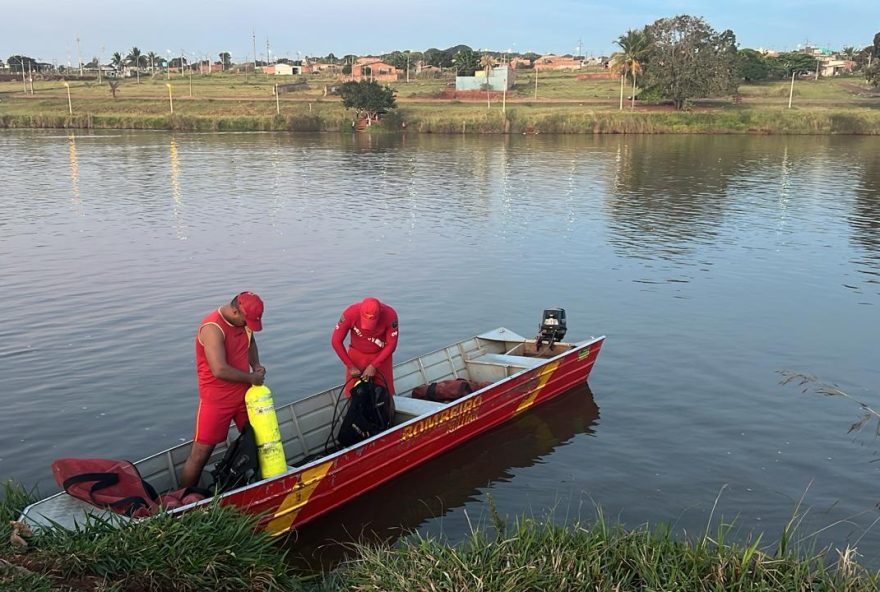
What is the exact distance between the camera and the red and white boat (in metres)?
8.34

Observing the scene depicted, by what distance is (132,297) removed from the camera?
62.4 ft

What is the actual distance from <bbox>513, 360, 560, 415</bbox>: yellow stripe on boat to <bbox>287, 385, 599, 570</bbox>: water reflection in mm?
200

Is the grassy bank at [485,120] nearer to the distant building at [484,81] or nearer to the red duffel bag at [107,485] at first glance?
the distant building at [484,81]

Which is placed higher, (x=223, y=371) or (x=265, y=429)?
(x=223, y=371)

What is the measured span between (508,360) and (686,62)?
76458 millimetres

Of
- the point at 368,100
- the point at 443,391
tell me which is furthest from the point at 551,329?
the point at 368,100

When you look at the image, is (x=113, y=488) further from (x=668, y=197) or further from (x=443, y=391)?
(x=668, y=197)

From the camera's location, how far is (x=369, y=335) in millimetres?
10305

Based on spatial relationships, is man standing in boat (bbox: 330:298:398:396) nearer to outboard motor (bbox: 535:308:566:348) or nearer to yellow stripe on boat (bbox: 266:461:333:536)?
yellow stripe on boat (bbox: 266:461:333:536)

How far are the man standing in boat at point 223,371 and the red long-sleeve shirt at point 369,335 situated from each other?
62.2 inches

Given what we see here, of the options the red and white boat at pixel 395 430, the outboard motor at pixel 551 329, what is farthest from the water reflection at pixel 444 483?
the outboard motor at pixel 551 329

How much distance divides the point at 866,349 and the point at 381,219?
18455mm

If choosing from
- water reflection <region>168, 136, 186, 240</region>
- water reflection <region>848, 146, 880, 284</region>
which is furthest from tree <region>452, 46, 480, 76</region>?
water reflection <region>848, 146, 880, 284</region>

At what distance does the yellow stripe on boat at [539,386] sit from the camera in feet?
41.7
